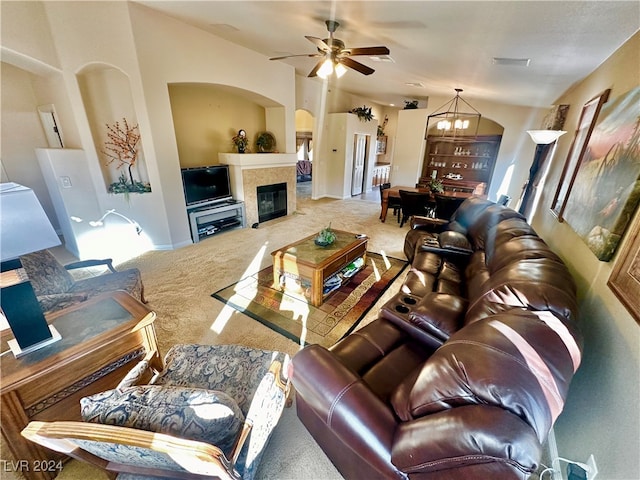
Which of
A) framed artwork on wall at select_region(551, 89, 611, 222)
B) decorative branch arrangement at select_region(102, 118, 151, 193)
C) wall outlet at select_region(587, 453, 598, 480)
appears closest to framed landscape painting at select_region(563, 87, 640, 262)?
framed artwork on wall at select_region(551, 89, 611, 222)

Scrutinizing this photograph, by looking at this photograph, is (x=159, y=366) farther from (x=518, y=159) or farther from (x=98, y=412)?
(x=518, y=159)

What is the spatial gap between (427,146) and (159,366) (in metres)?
8.34

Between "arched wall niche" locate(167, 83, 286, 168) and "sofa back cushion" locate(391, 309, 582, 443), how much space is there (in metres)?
4.84

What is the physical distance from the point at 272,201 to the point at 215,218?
1.35 meters

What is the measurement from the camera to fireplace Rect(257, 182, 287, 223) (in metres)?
5.37

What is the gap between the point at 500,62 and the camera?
277 cm

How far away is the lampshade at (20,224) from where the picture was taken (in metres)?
1.08

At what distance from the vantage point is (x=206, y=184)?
4539mm

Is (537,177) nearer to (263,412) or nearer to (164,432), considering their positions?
(263,412)

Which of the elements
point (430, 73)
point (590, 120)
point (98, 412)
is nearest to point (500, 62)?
point (590, 120)

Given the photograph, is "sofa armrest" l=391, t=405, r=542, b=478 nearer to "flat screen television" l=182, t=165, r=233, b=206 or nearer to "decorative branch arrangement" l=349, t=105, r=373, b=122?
"flat screen television" l=182, t=165, r=233, b=206

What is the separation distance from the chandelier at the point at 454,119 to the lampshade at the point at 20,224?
7.02m

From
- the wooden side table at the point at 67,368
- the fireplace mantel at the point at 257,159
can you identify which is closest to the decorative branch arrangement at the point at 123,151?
the fireplace mantel at the point at 257,159

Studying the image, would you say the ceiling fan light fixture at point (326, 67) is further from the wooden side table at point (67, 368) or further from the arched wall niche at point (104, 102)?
the wooden side table at point (67, 368)
